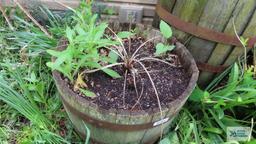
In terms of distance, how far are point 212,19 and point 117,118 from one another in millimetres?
691

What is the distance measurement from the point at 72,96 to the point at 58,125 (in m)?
0.53

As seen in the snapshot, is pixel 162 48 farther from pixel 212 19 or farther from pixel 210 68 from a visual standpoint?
pixel 210 68

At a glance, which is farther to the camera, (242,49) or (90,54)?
(242,49)

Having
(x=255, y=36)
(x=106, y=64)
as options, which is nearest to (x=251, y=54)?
(x=255, y=36)

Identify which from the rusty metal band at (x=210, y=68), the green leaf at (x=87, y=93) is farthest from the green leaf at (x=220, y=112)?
the green leaf at (x=87, y=93)

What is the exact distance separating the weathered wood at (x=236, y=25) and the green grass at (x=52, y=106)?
11cm

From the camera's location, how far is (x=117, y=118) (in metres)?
1.43

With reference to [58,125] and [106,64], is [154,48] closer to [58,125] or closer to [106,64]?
[106,64]

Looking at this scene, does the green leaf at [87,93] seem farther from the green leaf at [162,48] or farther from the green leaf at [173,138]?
the green leaf at [173,138]

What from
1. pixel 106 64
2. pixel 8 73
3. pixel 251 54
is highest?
pixel 106 64

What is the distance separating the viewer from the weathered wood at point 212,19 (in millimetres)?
1622

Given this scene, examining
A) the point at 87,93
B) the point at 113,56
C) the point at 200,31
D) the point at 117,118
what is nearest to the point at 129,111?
the point at 117,118

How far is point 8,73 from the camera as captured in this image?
2.02 metres

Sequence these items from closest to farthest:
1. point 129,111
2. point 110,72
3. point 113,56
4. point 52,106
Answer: point 129,111 → point 110,72 → point 113,56 → point 52,106
